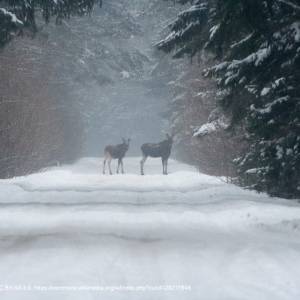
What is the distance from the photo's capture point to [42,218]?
879cm

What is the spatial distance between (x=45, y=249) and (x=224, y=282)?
251cm

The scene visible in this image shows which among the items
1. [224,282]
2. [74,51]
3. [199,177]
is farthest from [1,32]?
[74,51]

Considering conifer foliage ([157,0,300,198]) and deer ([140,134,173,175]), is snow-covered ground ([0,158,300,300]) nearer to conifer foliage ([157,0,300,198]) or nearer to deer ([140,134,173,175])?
conifer foliage ([157,0,300,198])

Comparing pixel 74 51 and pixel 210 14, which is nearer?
pixel 210 14

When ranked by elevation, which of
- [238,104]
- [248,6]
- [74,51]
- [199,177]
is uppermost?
[74,51]

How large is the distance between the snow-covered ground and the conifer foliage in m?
1.08

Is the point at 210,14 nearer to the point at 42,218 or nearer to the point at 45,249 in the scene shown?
the point at 42,218

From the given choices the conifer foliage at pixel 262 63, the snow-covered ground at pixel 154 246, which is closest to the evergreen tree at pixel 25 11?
the conifer foliage at pixel 262 63

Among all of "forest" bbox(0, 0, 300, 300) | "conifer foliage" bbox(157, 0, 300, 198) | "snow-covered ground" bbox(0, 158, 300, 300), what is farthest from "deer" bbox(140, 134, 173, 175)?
"conifer foliage" bbox(157, 0, 300, 198)

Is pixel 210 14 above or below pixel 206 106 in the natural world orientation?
above

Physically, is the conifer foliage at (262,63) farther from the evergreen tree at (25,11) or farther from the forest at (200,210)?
the evergreen tree at (25,11)

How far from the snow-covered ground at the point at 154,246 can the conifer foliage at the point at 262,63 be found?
1085 millimetres

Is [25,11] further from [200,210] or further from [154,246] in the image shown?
[154,246]

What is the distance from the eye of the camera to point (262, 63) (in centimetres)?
876
